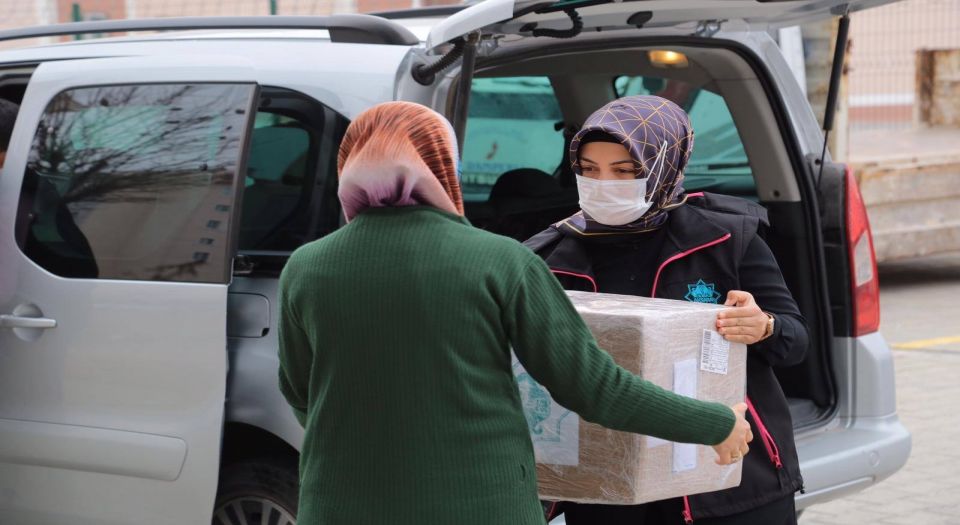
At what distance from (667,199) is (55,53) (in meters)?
2.16

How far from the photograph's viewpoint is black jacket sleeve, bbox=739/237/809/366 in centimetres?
288

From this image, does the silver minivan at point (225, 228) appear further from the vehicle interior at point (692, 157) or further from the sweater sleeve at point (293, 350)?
the sweater sleeve at point (293, 350)

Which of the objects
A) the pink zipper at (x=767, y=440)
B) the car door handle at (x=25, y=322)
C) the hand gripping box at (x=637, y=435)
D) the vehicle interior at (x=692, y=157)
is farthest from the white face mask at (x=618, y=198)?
the car door handle at (x=25, y=322)

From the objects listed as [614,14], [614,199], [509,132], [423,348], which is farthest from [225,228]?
[509,132]

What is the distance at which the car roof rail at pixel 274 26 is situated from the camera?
364 centimetres

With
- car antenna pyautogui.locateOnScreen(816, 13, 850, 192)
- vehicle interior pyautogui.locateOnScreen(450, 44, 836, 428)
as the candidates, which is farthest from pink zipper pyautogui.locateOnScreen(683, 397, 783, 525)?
car antenna pyautogui.locateOnScreen(816, 13, 850, 192)

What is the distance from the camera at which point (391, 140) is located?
2.19 meters

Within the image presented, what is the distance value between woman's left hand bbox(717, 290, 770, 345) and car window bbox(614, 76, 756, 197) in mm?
2918

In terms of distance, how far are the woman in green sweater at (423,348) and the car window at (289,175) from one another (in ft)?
4.57

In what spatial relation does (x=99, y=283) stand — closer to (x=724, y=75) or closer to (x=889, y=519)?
(x=724, y=75)

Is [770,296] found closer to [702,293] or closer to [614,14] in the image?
[702,293]

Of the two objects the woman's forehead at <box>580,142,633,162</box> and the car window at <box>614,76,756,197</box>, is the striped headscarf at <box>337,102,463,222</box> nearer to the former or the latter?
the woman's forehead at <box>580,142,633,162</box>

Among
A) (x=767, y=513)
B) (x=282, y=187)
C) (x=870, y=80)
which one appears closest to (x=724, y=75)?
(x=282, y=187)

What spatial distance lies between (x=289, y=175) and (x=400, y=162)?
170 centimetres
